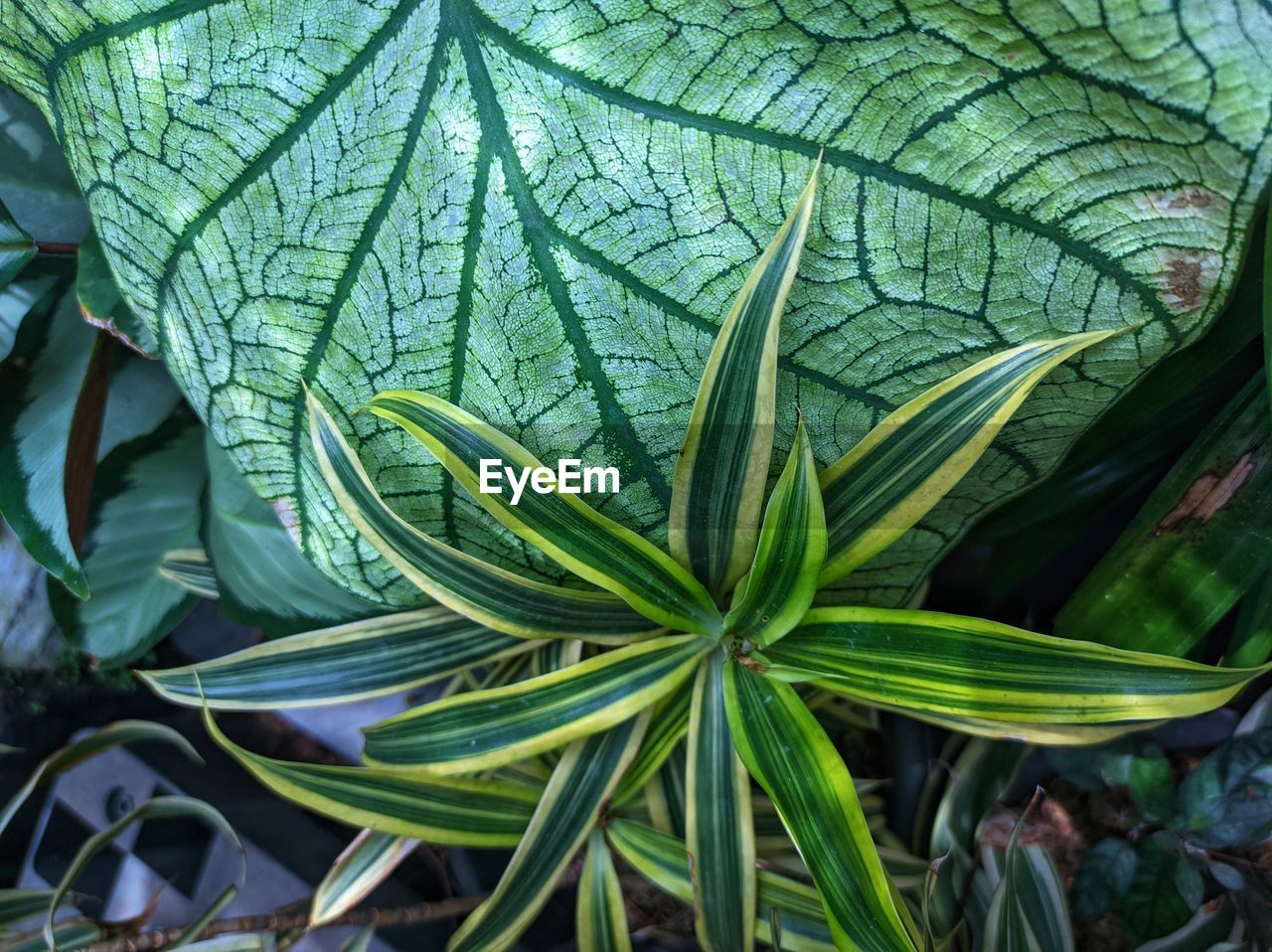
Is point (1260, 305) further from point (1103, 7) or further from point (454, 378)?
point (454, 378)

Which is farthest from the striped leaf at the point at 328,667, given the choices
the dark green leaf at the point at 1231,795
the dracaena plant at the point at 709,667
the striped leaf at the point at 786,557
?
the dark green leaf at the point at 1231,795

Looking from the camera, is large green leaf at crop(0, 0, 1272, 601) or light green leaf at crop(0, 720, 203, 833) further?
light green leaf at crop(0, 720, 203, 833)

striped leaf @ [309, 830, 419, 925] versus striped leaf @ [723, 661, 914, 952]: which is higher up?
striped leaf @ [723, 661, 914, 952]

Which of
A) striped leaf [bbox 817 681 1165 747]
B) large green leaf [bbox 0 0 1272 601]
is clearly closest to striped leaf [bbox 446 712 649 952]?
striped leaf [bbox 817 681 1165 747]

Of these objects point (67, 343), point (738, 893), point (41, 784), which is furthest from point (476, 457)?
point (41, 784)

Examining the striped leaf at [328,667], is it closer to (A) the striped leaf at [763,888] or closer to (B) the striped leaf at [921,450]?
(A) the striped leaf at [763,888]

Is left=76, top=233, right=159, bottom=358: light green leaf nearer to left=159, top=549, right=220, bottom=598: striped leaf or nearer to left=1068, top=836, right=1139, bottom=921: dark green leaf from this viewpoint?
left=159, top=549, right=220, bottom=598: striped leaf

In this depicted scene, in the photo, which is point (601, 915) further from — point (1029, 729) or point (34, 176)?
point (34, 176)
